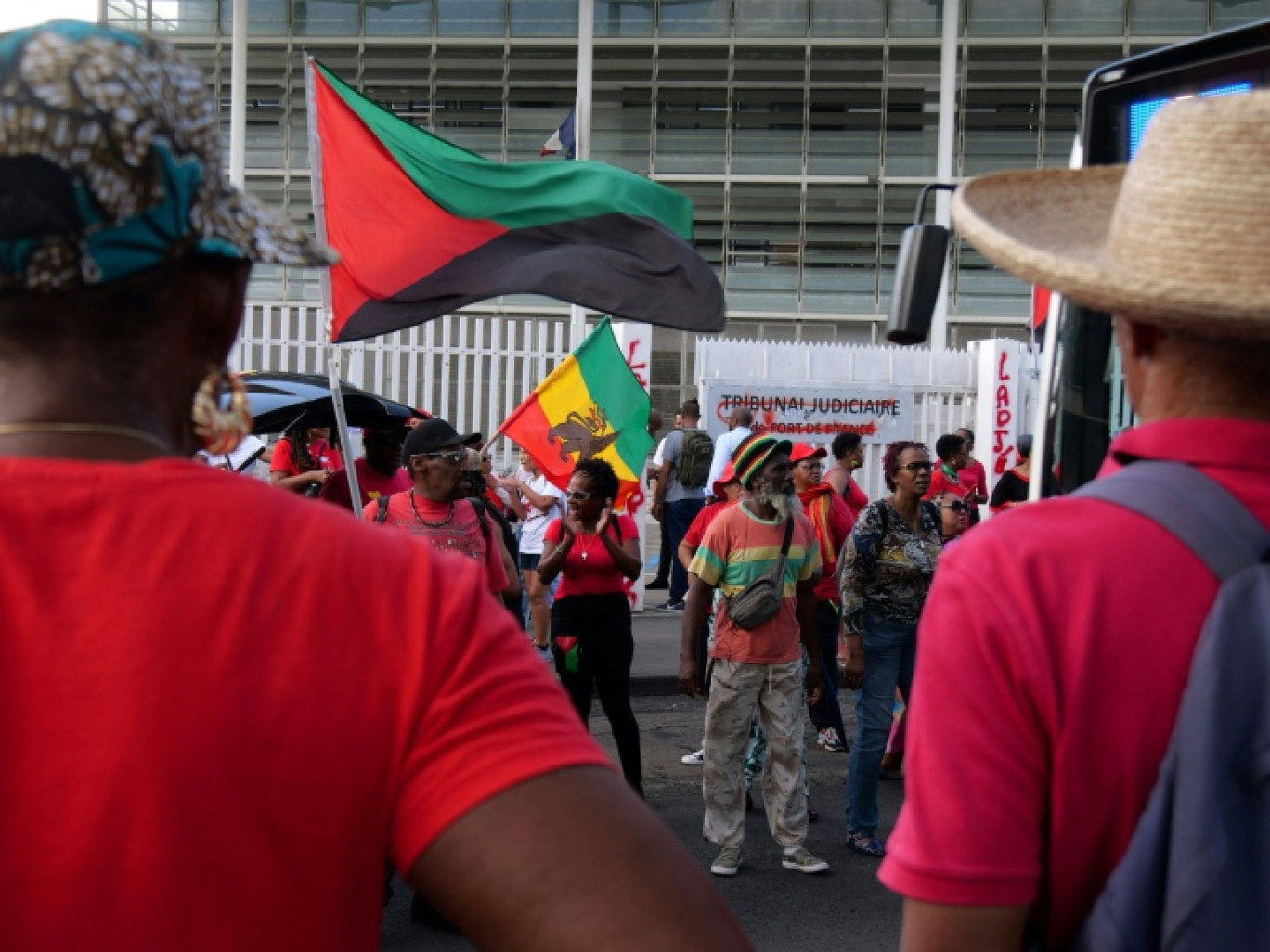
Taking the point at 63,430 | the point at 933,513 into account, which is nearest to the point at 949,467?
the point at 933,513

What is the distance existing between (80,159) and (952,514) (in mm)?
8297

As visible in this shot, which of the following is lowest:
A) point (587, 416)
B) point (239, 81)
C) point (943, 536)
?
point (943, 536)

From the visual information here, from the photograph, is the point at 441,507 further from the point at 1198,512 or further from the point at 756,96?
the point at 756,96

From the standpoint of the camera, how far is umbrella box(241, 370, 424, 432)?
8.10 m

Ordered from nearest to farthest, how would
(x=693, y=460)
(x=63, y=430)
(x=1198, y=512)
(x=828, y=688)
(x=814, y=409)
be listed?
(x=63, y=430), (x=1198, y=512), (x=828, y=688), (x=693, y=460), (x=814, y=409)

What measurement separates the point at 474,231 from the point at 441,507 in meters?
1.28

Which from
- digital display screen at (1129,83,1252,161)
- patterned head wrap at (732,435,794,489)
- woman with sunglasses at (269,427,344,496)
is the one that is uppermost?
digital display screen at (1129,83,1252,161)

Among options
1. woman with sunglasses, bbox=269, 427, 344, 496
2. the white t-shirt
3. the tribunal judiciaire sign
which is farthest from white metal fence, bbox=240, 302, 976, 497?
woman with sunglasses, bbox=269, 427, 344, 496

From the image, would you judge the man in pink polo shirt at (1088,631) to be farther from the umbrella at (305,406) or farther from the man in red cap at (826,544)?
the man in red cap at (826,544)

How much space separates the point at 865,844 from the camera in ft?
23.5

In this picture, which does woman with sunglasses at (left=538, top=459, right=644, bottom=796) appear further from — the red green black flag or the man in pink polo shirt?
the man in pink polo shirt

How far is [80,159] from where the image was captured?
130 cm

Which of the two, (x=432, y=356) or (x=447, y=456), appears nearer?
(x=447, y=456)

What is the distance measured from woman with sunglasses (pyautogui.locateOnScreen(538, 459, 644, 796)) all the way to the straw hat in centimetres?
590
